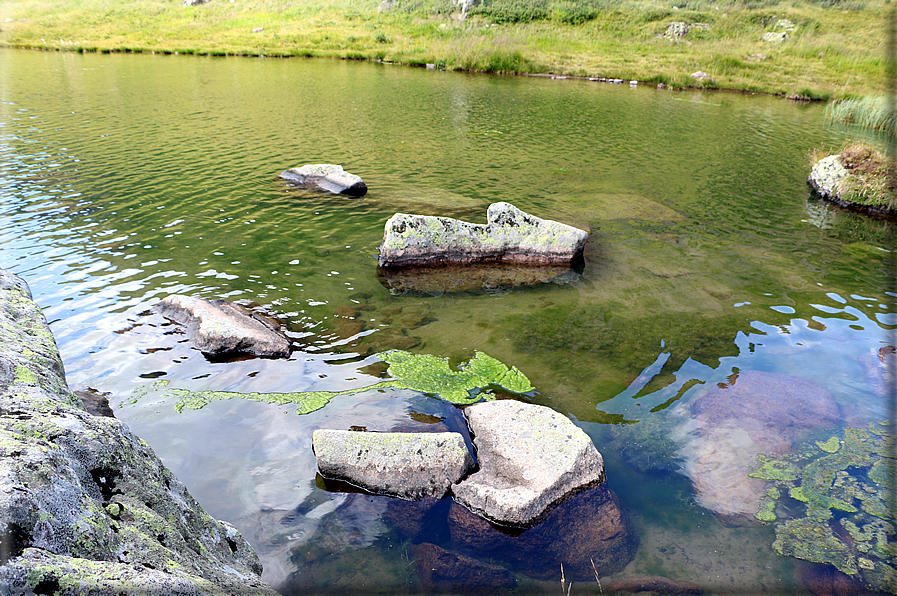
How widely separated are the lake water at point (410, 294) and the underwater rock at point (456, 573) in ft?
0.42

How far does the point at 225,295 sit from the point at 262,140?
45.3ft

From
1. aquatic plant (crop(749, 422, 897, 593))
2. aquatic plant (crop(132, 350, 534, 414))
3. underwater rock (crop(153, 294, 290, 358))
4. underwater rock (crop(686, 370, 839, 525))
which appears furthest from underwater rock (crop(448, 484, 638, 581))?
underwater rock (crop(153, 294, 290, 358))

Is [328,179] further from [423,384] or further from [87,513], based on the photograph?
[87,513]

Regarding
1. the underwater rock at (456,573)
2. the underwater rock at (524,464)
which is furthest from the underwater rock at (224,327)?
the underwater rock at (456,573)

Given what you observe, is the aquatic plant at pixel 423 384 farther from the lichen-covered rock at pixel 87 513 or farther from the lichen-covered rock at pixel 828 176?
the lichen-covered rock at pixel 828 176

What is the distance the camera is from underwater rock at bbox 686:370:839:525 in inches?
224

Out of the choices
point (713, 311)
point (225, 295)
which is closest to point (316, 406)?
point (225, 295)

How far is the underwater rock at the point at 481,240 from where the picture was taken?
11.1 metres

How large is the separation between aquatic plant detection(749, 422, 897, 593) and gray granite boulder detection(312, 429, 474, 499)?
11.5 ft

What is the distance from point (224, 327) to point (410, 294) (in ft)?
11.8

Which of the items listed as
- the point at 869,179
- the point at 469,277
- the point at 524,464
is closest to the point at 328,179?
the point at 469,277

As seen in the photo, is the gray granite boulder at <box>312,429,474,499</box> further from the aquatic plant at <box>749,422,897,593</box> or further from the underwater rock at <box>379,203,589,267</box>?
the underwater rock at <box>379,203,589,267</box>

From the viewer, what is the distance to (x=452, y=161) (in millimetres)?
19281

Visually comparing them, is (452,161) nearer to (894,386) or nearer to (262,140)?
(262,140)
